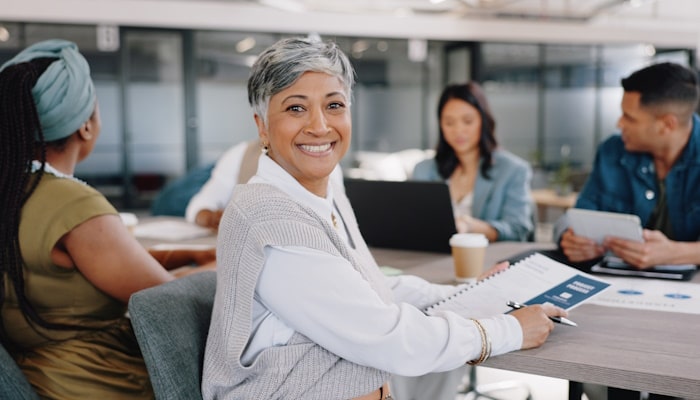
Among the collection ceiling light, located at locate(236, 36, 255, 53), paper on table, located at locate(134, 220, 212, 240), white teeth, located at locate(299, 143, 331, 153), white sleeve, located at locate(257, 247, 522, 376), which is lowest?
paper on table, located at locate(134, 220, 212, 240)

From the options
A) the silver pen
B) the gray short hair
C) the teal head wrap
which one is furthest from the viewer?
the teal head wrap

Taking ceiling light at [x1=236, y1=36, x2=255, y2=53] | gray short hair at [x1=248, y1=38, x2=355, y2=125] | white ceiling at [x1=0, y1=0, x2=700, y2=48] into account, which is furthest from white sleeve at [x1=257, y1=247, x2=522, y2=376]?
ceiling light at [x1=236, y1=36, x2=255, y2=53]

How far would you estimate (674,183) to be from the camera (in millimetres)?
2260

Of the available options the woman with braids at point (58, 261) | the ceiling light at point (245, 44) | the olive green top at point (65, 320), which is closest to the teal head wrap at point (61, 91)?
the woman with braids at point (58, 261)

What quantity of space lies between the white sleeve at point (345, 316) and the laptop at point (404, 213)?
39.1 inches

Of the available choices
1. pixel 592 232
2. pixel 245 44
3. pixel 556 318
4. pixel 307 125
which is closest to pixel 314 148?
pixel 307 125

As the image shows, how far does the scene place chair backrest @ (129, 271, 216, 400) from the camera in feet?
4.34

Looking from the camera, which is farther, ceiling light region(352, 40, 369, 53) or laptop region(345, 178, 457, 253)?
ceiling light region(352, 40, 369, 53)

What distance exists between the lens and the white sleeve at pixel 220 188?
9.87 feet

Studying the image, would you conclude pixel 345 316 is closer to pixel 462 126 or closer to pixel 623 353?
pixel 623 353

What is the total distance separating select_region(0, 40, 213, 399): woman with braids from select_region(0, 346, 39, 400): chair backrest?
0.09 meters

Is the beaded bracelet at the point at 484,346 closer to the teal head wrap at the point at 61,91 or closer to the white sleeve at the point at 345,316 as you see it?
the white sleeve at the point at 345,316

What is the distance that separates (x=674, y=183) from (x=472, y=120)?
1.02 meters

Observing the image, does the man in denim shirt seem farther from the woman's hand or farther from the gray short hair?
the gray short hair
